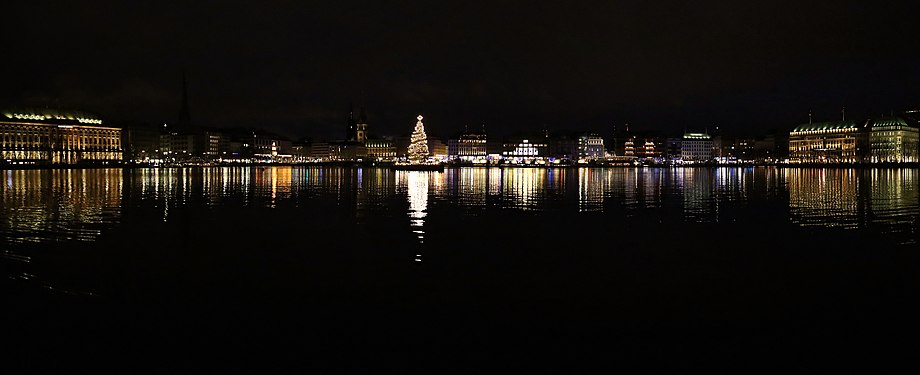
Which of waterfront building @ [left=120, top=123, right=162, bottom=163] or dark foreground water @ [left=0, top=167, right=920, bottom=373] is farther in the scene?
waterfront building @ [left=120, top=123, right=162, bottom=163]

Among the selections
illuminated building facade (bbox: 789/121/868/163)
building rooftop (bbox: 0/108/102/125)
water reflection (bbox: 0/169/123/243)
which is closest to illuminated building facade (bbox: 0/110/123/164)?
building rooftop (bbox: 0/108/102/125)

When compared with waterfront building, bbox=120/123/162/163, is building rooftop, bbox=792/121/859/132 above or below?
above

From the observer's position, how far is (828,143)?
18325cm

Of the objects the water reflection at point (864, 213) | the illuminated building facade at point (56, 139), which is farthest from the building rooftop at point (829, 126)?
the illuminated building facade at point (56, 139)

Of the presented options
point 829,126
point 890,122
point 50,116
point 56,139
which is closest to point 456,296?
point 56,139

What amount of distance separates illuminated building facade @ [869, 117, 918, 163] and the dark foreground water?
169936mm

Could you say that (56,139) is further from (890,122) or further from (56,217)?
(890,122)

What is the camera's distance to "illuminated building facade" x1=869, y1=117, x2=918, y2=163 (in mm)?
164500

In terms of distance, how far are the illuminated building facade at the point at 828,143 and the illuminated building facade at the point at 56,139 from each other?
174656 mm

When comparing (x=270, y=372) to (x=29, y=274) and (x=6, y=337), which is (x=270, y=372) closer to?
(x=6, y=337)

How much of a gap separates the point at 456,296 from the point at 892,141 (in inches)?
7384

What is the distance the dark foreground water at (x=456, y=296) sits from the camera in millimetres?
8016

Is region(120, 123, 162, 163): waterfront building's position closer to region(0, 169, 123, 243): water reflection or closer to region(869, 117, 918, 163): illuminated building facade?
region(0, 169, 123, 243): water reflection

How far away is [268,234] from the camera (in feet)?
60.4
